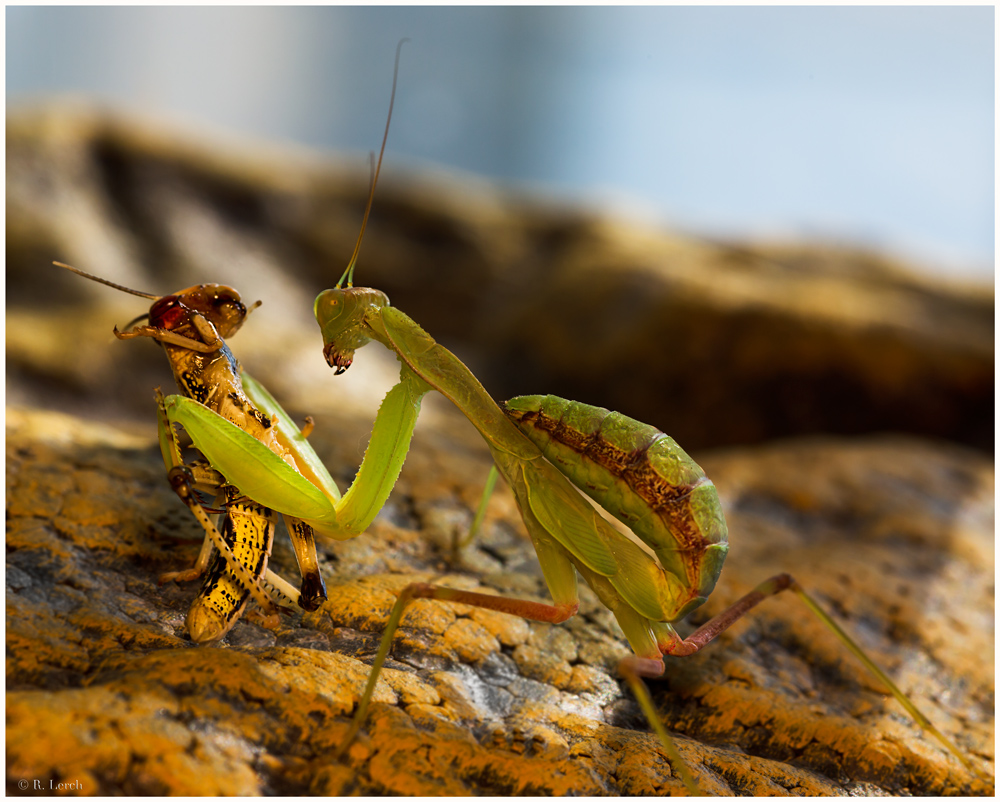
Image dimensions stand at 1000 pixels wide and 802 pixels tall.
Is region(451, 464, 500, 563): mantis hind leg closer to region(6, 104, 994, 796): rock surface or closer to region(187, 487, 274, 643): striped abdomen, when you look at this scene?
region(6, 104, 994, 796): rock surface

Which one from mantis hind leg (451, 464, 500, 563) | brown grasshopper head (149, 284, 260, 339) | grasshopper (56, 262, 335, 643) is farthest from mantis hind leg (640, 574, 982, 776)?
brown grasshopper head (149, 284, 260, 339)

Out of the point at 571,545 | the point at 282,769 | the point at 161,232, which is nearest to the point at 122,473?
the point at 282,769

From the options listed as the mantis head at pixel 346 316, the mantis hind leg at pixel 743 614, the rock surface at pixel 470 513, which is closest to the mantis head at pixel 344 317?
the mantis head at pixel 346 316

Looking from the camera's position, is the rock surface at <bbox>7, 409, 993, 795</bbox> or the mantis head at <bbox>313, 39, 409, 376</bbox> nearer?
the rock surface at <bbox>7, 409, 993, 795</bbox>

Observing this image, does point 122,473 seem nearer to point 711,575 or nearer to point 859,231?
point 711,575

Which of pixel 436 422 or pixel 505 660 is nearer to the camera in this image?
pixel 505 660

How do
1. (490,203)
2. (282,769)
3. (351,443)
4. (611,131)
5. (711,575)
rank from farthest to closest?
1. (611,131)
2. (490,203)
3. (351,443)
4. (711,575)
5. (282,769)
